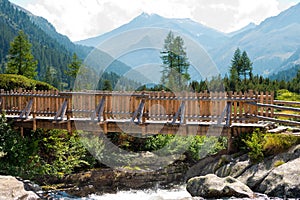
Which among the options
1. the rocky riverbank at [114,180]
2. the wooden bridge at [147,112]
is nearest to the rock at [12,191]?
the rocky riverbank at [114,180]

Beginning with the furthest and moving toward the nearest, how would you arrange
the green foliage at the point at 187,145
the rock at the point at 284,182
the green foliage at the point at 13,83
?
the green foliage at the point at 13,83
the green foliage at the point at 187,145
the rock at the point at 284,182

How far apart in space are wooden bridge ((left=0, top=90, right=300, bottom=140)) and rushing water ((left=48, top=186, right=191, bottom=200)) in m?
2.59

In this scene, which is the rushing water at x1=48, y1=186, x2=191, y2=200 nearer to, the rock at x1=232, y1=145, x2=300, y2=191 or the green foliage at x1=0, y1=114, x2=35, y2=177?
the green foliage at x1=0, y1=114, x2=35, y2=177

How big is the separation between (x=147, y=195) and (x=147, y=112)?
3.59 meters

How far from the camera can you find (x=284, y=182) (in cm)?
1209

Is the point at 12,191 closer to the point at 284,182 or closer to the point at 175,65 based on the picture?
the point at 284,182

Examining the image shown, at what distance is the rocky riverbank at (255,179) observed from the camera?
12.1m

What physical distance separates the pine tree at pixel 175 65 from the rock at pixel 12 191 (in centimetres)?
2969

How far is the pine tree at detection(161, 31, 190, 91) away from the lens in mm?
44562

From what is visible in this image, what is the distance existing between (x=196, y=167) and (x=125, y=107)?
448cm

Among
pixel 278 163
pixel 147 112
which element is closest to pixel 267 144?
pixel 278 163

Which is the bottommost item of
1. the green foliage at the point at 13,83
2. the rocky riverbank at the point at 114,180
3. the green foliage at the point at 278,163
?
the rocky riverbank at the point at 114,180

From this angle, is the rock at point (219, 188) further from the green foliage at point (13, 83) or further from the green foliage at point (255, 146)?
the green foliage at point (13, 83)

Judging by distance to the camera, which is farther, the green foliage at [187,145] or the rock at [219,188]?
the green foliage at [187,145]
